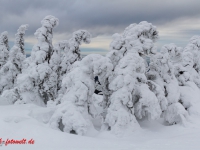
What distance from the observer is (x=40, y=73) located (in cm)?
1820

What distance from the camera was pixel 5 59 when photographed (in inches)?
1192

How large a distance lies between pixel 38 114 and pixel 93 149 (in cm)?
628

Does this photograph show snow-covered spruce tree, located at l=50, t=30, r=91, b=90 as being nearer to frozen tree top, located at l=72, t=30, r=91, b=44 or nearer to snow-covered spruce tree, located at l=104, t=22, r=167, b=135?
frozen tree top, located at l=72, t=30, r=91, b=44

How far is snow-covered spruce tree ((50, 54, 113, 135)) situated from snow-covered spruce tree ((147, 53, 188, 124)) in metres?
4.41

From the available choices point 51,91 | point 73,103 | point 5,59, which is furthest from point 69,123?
point 5,59

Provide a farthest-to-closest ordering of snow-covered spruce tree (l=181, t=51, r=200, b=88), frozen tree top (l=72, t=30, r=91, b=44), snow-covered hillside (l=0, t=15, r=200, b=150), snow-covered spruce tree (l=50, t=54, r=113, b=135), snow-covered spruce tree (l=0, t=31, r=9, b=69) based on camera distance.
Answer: snow-covered spruce tree (l=0, t=31, r=9, b=69), frozen tree top (l=72, t=30, r=91, b=44), snow-covered spruce tree (l=181, t=51, r=200, b=88), snow-covered spruce tree (l=50, t=54, r=113, b=135), snow-covered hillside (l=0, t=15, r=200, b=150)

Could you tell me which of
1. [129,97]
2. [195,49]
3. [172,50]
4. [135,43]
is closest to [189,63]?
[172,50]

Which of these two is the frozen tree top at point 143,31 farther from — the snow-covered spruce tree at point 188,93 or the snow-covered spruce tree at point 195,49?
the snow-covered spruce tree at point 195,49

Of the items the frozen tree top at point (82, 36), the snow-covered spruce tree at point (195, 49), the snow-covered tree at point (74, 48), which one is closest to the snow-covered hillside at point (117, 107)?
the snow-covered tree at point (74, 48)

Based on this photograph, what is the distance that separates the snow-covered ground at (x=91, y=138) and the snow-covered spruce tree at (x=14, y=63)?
1412 cm

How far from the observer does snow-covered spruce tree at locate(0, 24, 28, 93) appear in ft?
84.8

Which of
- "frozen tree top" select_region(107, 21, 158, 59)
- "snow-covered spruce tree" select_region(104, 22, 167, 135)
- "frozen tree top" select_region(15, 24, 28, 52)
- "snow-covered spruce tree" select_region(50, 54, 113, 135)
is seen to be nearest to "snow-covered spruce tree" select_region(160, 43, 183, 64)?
"frozen tree top" select_region(107, 21, 158, 59)

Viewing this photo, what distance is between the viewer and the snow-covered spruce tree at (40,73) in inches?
717

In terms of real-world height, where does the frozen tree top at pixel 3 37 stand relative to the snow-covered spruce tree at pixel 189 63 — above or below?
above
